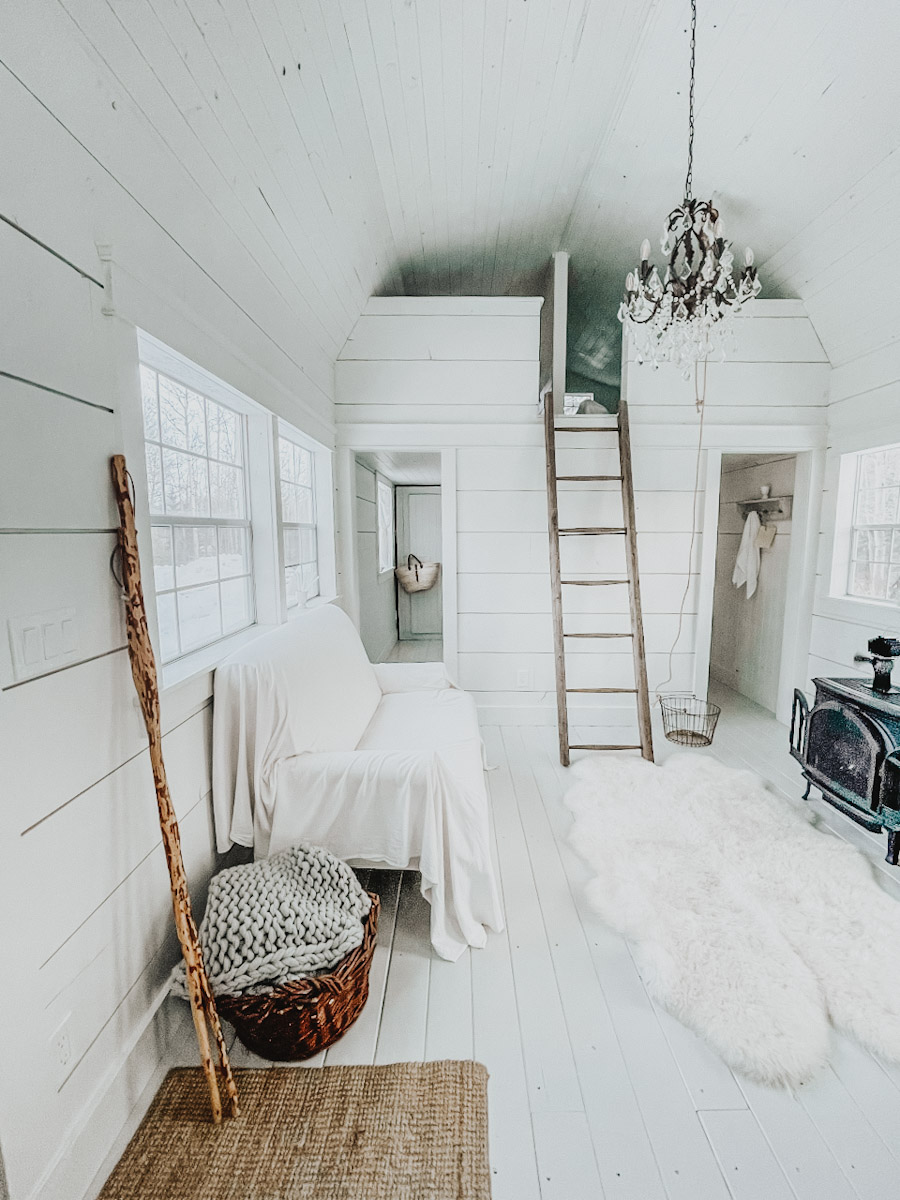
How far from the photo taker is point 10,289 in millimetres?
949

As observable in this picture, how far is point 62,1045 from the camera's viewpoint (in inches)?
42.2

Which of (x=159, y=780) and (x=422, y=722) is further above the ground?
(x=159, y=780)

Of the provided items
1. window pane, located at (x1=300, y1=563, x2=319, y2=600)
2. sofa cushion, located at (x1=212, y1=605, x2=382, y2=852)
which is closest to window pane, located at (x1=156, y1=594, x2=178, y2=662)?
sofa cushion, located at (x1=212, y1=605, x2=382, y2=852)

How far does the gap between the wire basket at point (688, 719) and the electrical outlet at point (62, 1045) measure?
316cm

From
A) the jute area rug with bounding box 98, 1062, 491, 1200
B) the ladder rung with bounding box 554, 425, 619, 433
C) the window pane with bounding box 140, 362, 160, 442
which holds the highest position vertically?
the ladder rung with bounding box 554, 425, 619, 433

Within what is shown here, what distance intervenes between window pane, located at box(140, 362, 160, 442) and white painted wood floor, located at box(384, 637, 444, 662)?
12.5 ft

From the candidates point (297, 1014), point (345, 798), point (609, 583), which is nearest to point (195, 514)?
point (345, 798)

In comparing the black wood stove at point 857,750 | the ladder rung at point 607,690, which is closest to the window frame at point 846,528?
the black wood stove at point 857,750

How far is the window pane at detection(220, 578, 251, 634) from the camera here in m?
2.16

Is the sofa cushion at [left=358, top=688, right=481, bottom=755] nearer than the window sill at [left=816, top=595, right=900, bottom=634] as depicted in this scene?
Yes

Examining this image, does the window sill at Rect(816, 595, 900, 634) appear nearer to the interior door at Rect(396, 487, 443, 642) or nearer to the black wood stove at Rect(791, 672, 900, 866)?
the black wood stove at Rect(791, 672, 900, 866)

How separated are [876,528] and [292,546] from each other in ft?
10.7

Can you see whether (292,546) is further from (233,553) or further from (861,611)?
(861,611)

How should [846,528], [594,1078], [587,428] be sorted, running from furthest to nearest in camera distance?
[587,428] → [846,528] → [594,1078]
